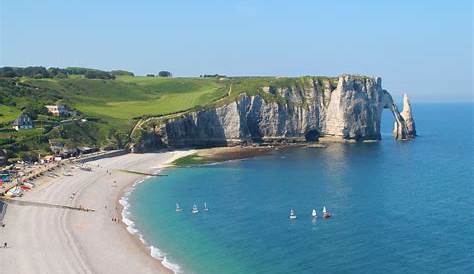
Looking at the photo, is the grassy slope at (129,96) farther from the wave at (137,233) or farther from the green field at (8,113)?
the wave at (137,233)

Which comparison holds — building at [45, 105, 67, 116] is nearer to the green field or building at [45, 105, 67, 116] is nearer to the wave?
the green field

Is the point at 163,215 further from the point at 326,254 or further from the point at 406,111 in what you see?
the point at 406,111

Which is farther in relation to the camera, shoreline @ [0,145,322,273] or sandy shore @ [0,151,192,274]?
shoreline @ [0,145,322,273]

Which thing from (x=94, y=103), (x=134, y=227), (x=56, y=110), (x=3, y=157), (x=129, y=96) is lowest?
(x=134, y=227)

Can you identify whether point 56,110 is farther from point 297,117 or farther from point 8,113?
point 297,117

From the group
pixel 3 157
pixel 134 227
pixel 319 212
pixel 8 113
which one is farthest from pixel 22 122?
pixel 319 212

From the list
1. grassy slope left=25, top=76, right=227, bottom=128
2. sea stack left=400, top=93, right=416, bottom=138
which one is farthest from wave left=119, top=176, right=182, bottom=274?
sea stack left=400, top=93, right=416, bottom=138
